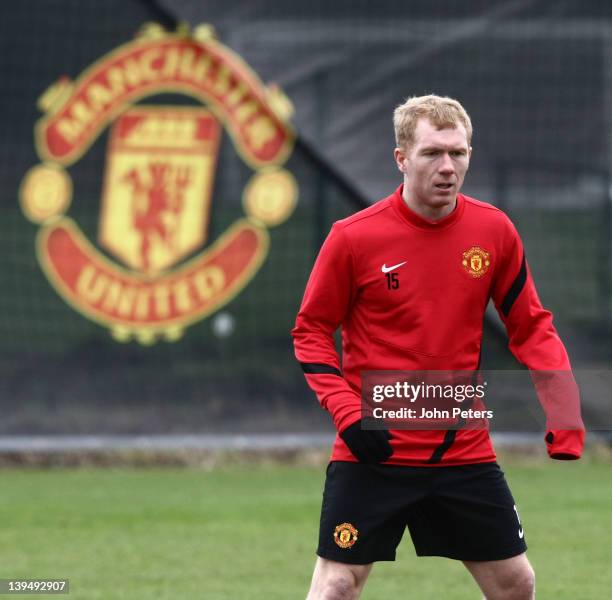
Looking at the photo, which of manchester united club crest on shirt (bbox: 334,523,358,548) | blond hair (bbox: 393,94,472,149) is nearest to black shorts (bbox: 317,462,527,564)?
manchester united club crest on shirt (bbox: 334,523,358,548)

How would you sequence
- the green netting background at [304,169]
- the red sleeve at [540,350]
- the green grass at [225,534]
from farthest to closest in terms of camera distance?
the green netting background at [304,169]
the green grass at [225,534]
the red sleeve at [540,350]

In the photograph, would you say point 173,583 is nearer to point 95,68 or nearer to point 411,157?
point 411,157

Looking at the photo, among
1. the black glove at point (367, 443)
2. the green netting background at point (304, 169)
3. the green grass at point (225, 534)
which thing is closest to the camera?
the black glove at point (367, 443)

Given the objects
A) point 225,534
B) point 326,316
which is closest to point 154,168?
point 225,534

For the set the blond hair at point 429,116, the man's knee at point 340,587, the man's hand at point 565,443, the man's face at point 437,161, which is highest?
the blond hair at point 429,116

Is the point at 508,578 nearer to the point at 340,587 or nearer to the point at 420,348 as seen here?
the point at 340,587

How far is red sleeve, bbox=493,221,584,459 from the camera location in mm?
4305

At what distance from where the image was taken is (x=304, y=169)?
9.31 metres

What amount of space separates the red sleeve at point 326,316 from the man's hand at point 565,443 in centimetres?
55

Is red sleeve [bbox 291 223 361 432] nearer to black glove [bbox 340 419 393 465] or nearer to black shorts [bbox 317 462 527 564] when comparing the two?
black glove [bbox 340 419 393 465]

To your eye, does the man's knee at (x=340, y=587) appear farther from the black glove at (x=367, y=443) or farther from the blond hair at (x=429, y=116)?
the blond hair at (x=429, y=116)

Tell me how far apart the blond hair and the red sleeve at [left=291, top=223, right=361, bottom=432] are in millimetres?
321

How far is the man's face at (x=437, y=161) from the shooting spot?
4246 mm

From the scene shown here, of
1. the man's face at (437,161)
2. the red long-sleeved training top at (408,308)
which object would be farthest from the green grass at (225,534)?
the man's face at (437,161)
